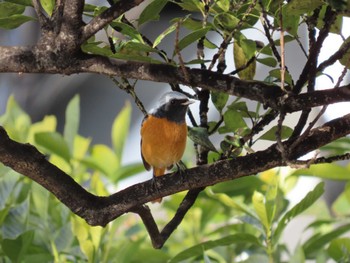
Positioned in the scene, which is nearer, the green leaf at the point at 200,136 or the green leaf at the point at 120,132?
the green leaf at the point at 200,136

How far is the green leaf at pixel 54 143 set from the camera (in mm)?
1187

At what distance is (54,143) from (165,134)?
205 millimetres

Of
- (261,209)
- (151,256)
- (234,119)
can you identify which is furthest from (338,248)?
(234,119)

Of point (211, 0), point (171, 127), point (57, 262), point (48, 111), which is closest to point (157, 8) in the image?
point (211, 0)

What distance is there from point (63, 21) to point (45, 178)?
0.19 meters

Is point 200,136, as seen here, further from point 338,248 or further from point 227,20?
point 338,248

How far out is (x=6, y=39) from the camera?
12.4 feet

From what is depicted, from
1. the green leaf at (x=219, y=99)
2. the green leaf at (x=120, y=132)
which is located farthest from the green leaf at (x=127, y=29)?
the green leaf at (x=120, y=132)

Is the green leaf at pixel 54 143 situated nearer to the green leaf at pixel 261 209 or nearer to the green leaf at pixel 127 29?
the green leaf at pixel 261 209

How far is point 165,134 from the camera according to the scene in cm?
127

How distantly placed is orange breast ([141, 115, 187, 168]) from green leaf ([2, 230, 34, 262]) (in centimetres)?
33

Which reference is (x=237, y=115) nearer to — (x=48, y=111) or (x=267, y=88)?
(x=267, y=88)

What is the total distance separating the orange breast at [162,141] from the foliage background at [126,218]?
0.05 metres

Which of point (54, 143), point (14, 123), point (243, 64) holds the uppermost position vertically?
point (14, 123)
